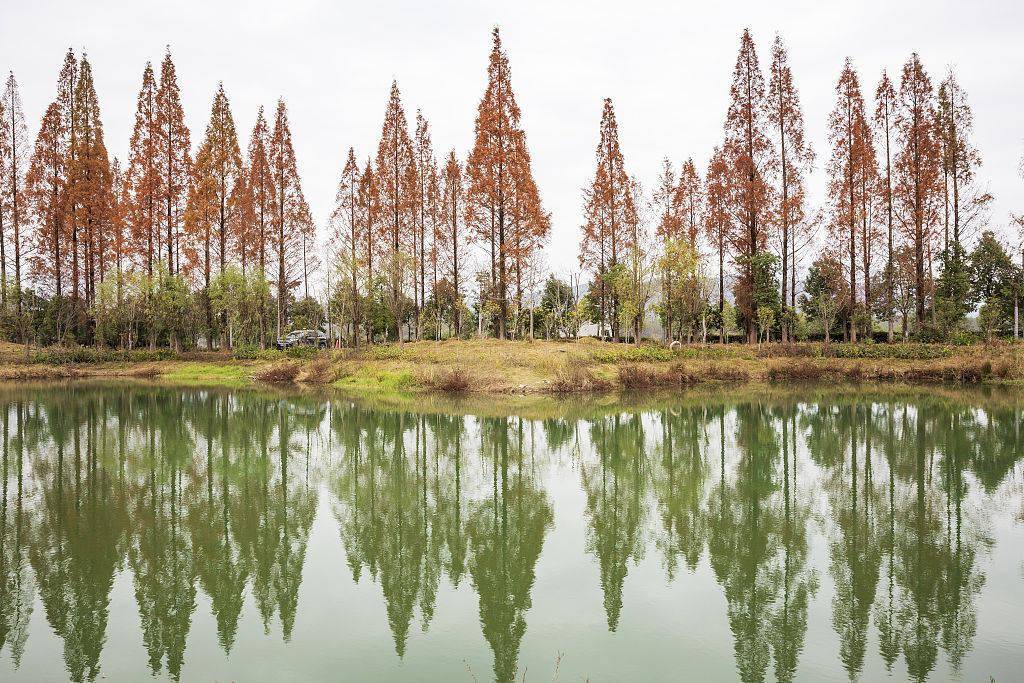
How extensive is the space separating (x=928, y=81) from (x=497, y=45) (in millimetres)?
19062

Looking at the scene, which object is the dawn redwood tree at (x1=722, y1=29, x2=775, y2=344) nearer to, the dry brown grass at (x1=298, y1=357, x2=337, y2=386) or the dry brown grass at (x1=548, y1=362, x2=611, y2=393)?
the dry brown grass at (x1=548, y1=362, x2=611, y2=393)

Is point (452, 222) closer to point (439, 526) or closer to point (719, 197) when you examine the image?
point (719, 197)

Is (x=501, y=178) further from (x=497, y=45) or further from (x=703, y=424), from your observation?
(x=703, y=424)

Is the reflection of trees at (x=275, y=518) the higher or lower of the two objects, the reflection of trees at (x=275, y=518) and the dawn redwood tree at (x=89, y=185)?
the lower

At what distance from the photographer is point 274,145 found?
35.3 metres

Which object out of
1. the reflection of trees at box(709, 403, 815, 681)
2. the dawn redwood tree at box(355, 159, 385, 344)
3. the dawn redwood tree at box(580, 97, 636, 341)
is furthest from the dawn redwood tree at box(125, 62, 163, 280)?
the reflection of trees at box(709, 403, 815, 681)

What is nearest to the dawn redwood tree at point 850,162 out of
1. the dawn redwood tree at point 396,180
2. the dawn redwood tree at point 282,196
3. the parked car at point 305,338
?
the dawn redwood tree at point 396,180

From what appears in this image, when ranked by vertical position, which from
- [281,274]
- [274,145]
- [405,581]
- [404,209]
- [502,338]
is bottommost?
[405,581]

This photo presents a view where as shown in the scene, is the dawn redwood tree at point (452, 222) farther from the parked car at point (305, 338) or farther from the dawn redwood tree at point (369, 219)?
the parked car at point (305, 338)

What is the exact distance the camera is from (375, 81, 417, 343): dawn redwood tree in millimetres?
33781

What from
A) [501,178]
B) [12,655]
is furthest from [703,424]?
[501,178]

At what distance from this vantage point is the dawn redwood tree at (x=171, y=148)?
33281 millimetres

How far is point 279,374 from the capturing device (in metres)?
27.9

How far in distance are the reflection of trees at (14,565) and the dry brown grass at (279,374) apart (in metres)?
16.2
